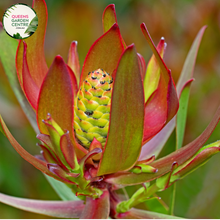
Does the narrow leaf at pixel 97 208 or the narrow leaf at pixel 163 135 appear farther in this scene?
the narrow leaf at pixel 163 135

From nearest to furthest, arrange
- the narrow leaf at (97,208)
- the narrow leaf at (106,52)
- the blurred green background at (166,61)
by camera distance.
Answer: the narrow leaf at (97,208) → the narrow leaf at (106,52) → the blurred green background at (166,61)

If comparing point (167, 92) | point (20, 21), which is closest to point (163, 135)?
point (167, 92)

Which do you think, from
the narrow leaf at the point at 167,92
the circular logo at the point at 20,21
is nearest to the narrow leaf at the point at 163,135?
the narrow leaf at the point at 167,92

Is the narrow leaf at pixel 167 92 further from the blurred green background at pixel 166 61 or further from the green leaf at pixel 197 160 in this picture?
the blurred green background at pixel 166 61

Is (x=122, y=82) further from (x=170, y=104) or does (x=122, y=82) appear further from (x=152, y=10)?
(x=152, y=10)

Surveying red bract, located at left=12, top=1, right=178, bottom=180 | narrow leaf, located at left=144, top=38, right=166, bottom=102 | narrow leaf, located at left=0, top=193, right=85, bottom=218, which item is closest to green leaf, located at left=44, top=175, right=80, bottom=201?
narrow leaf, located at left=0, top=193, right=85, bottom=218

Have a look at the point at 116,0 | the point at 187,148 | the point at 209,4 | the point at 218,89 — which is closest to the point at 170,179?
the point at 187,148
